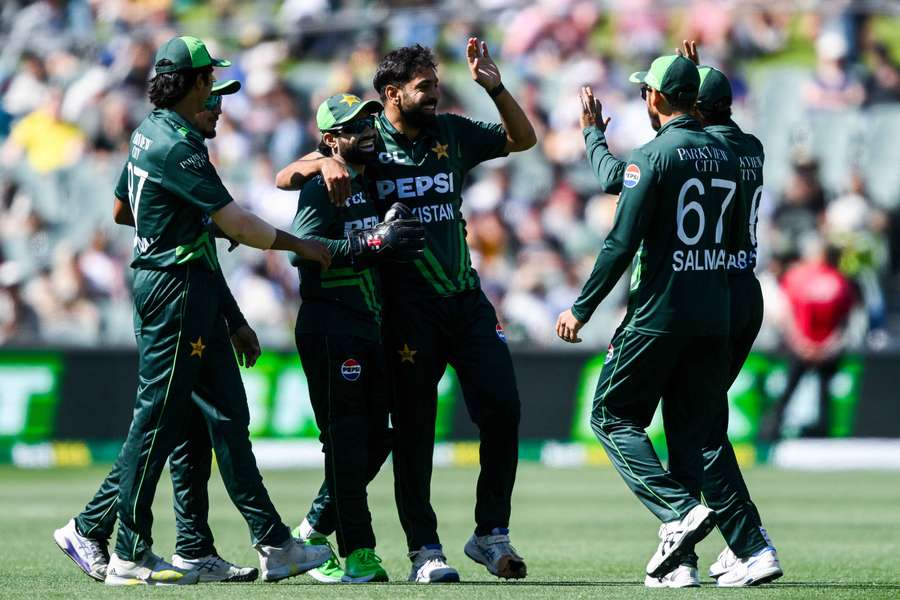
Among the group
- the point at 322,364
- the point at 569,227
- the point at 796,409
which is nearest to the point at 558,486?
the point at 796,409

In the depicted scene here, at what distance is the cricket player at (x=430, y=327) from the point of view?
292 inches

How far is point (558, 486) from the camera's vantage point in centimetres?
1399

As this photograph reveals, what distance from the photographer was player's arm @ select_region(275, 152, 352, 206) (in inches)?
279

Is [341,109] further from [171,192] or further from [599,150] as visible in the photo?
[599,150]

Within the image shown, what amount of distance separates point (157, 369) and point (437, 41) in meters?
12.8

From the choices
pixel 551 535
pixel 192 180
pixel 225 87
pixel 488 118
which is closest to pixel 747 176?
pixel 225 87

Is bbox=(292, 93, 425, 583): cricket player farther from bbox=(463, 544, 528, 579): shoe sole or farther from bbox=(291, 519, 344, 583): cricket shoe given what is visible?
bbox=(463, 544, 528, 579): shoe sole

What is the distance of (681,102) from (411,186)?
1311 millimetres

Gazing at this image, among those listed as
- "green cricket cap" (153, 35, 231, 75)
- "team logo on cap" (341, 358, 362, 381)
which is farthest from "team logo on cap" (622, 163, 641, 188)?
"green cricket cap" (153, 35, 231, 75)

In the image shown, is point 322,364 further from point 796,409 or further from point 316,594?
point 796,409

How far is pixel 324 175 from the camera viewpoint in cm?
711

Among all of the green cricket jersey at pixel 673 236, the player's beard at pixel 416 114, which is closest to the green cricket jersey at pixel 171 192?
the player's beard at pixel 416 114

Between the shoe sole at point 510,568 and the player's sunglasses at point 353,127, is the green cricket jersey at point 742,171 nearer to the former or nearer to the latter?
the player's sunglasses at point 353,127

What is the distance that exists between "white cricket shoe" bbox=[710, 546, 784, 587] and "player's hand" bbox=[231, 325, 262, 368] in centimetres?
242
